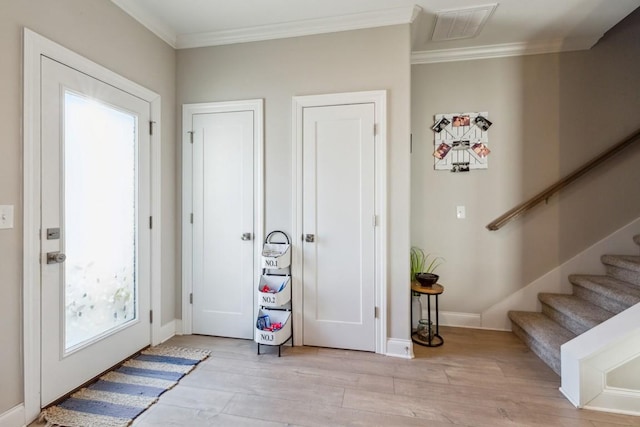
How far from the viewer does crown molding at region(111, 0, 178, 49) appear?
2.27 metres

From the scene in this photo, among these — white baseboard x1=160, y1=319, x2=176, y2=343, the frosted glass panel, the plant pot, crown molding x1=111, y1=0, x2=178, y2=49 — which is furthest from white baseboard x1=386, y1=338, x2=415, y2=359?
crown molding x1=111, y1=0, x2=178, y2=49

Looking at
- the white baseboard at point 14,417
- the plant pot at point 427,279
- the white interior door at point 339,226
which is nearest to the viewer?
the white baseboard at point 14,417

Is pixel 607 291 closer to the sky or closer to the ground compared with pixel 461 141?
closer to the ground

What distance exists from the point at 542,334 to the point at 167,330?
3267 mm

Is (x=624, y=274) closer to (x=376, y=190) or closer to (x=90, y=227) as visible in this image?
(x=376, y=190)

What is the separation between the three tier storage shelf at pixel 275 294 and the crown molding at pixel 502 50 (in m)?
2.34

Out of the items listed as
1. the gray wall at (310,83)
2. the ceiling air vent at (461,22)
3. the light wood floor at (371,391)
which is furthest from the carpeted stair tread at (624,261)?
the ceiling air vent at (461,22)

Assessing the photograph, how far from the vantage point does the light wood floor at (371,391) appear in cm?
170

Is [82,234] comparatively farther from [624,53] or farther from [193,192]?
[624,53]

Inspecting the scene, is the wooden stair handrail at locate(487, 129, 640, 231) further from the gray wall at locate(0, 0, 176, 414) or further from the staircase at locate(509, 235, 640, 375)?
the gray wall at locate(0, 0, 176, 414)

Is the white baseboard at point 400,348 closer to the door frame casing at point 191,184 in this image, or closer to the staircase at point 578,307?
the staircase at point 578,307

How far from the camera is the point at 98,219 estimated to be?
83.5 inches

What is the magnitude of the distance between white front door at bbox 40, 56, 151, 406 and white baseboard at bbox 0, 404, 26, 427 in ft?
0.39

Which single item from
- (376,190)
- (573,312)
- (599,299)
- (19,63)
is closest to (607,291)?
(599,299)
